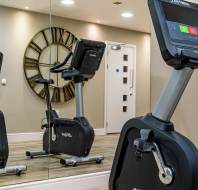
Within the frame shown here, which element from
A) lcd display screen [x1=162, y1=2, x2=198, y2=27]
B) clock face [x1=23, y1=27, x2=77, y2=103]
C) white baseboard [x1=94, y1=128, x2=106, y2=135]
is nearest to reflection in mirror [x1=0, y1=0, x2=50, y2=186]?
clock face [x1=23, y1=27, x2=77, y2=103]

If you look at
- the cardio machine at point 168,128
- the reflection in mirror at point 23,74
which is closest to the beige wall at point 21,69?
the reflection in mirror at point 23,74

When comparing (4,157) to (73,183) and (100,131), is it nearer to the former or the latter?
(73,183)

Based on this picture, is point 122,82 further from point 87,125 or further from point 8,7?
Result: point 8,7

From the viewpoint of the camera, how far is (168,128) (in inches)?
60.7

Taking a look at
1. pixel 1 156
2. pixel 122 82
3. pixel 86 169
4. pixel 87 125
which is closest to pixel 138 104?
pixel 122 82

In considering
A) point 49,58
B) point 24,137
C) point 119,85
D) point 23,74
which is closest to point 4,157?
point 24,137

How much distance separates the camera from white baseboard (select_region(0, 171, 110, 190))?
3.06 meters

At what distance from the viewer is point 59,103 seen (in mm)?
3951

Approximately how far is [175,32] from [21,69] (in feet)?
8.70

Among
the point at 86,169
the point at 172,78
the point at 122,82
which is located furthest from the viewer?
the point at 122,82

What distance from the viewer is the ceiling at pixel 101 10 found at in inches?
148

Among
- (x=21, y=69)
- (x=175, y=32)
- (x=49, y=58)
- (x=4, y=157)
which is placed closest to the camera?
(x=175, y=32)

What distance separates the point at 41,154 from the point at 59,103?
2.05ft

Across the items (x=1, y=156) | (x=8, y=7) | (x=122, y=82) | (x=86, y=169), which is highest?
(x=8, y=7)
